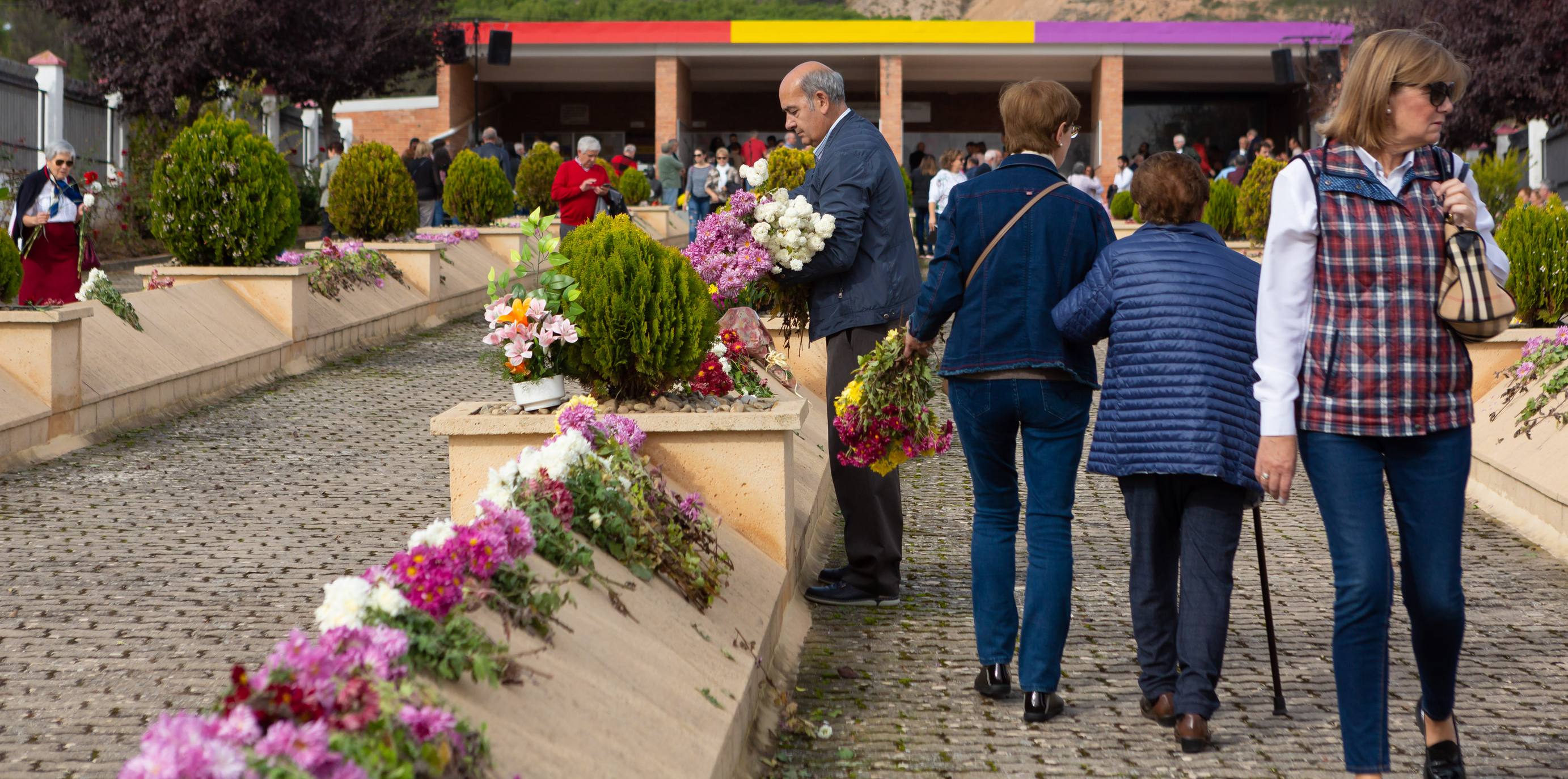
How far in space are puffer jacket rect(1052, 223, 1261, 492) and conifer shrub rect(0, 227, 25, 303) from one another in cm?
678

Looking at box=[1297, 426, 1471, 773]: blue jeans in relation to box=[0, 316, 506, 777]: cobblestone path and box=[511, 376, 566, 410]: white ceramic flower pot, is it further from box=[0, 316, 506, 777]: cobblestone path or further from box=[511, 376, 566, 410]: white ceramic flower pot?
box=[0, 316, 506, 777]: cobblestone path

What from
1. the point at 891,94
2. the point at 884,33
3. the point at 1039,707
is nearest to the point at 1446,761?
the point at 1039,707

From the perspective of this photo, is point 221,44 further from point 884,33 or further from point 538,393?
point 538,393

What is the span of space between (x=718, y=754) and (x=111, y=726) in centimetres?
176

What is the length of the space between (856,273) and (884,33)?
116ft

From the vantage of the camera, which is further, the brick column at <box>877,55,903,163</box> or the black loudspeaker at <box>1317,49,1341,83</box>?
the brick column at <box>877,55,903,163</box>

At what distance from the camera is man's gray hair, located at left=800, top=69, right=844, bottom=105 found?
5949 mm

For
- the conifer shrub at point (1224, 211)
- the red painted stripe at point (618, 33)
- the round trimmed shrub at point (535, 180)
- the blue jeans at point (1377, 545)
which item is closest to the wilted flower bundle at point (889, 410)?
the blue jeans at point (1377, 545)

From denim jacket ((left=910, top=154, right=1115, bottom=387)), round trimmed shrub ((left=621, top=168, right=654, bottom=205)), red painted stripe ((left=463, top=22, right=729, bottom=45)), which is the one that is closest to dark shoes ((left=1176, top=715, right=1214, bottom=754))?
denim jacket ((left=910, top=154, right=1115, bottom=387))

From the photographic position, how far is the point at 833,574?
6.11m

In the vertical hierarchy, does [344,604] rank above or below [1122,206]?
below

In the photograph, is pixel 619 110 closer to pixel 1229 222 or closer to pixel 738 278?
pixel 1229 222

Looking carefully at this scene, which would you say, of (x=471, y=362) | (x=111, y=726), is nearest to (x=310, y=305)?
(x=471, y=362)

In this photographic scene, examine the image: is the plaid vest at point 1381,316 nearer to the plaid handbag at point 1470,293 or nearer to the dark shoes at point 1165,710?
the plaid handbag at point 1470,293
